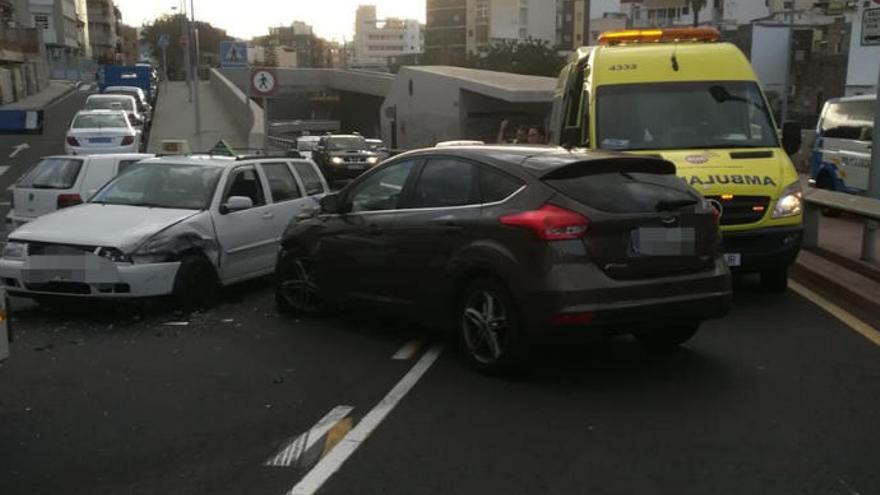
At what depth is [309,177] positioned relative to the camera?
437 inches

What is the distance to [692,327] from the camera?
669cm

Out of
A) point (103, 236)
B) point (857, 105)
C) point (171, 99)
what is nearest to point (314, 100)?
point (171, 99)

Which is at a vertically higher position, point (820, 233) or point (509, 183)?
point (509, 183)

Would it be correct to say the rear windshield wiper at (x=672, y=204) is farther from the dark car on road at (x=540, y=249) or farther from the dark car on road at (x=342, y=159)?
the dark car on road at (x=342, y=159)

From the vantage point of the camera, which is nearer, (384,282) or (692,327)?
(692,327)

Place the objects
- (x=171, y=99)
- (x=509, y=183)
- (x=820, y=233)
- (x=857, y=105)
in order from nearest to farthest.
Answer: (x=509, y=183) < (x=820, y=233) < (x=857, y=105) < (x=171, y=99)

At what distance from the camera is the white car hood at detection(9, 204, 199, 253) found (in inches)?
316

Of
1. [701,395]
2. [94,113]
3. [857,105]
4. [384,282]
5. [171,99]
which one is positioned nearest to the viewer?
[701,395]

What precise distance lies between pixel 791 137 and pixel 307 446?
6858 mm

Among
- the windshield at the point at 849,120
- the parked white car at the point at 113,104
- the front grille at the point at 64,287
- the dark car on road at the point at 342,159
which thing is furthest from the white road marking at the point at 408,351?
the parked white car at the point at 113,104

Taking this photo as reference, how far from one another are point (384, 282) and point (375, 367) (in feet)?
2.77

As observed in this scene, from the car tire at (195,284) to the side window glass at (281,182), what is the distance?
1.69 meters

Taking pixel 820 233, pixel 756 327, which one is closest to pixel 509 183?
pixel 756 327

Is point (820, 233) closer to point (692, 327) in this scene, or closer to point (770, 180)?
point (770, 180)
